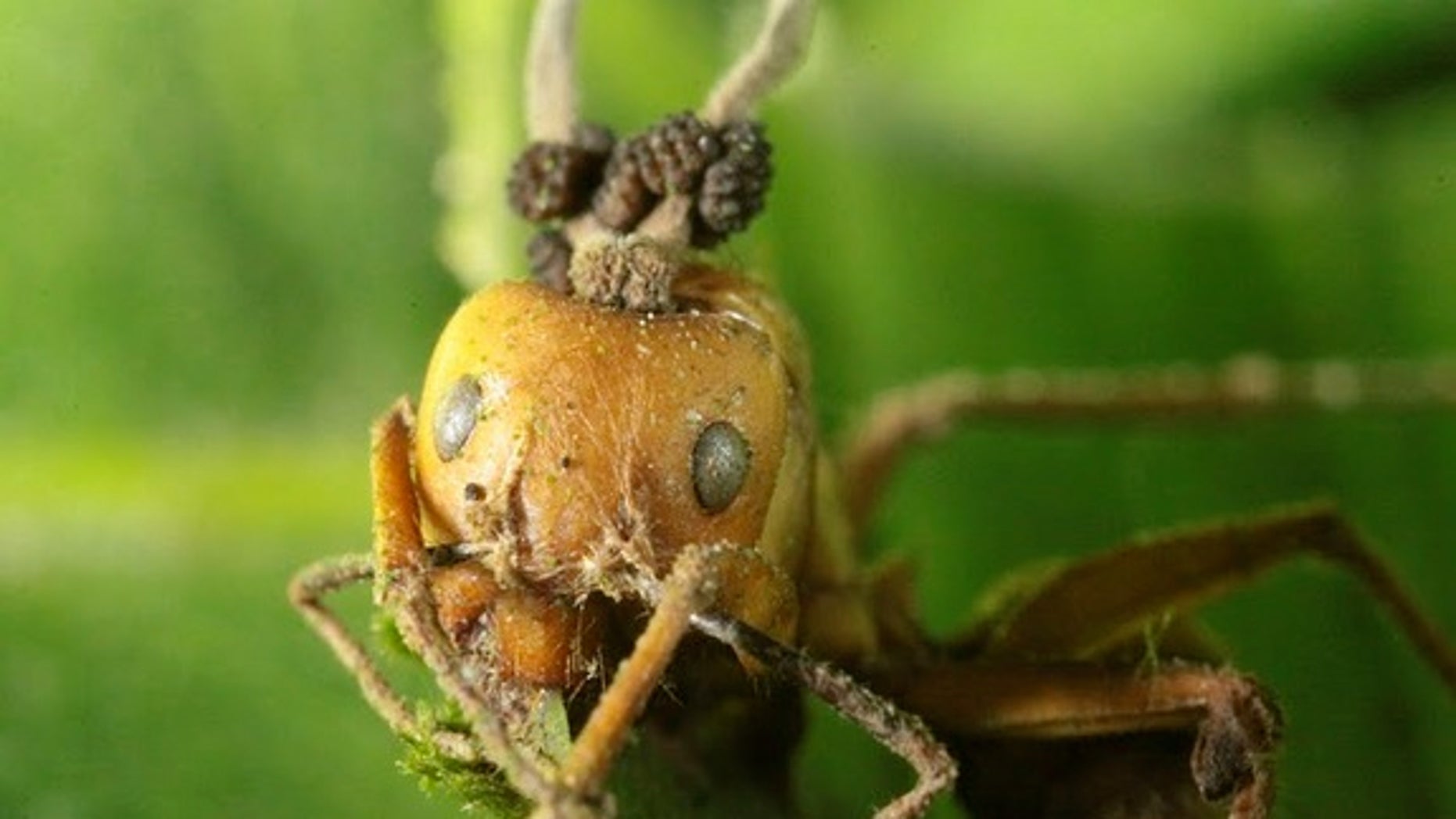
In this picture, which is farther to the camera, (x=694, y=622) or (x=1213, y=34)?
(x=1213, y=34)

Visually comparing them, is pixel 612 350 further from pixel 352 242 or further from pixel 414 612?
pixel 352 242

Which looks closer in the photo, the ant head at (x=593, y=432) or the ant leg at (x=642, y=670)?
the ant leg at (x=642, y=670)

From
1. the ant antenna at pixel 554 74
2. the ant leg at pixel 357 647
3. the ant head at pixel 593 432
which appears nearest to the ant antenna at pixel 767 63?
the ant antenna at pixel 554 74

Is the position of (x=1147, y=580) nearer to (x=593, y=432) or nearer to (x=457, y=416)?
(x=593, y=432)

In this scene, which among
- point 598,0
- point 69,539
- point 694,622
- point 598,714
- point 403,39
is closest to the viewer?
point 598,714

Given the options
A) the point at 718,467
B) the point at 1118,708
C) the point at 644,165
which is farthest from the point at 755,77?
→ the point at 1118,708

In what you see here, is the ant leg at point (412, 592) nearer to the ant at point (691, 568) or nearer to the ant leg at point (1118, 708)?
the ant at point (691, 568)

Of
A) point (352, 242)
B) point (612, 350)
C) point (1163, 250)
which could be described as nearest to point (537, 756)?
point (612, 350)
